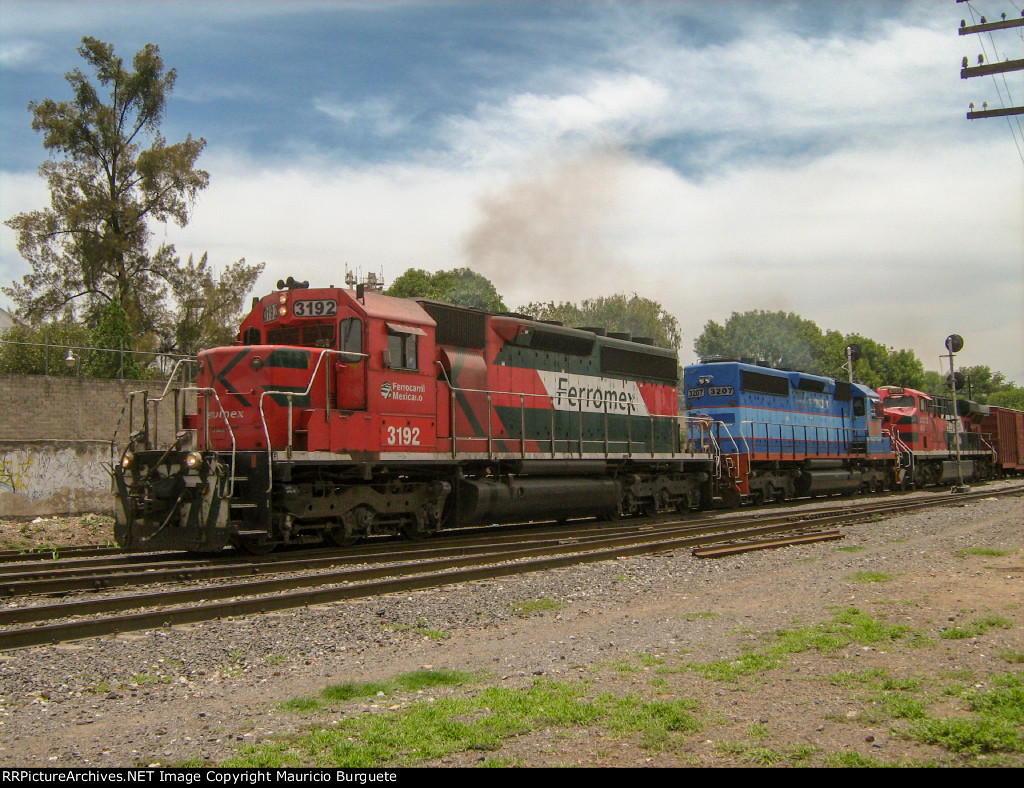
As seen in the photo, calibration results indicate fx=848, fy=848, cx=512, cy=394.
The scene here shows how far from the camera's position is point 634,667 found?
19.0ft

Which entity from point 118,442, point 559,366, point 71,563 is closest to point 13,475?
point 118,442

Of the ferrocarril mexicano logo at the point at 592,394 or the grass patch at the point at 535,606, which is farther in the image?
the ferrocarril mexicano logo at the point at 592,394

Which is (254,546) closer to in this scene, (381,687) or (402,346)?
(402,346)

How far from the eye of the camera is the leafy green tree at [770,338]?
6944 centimetres

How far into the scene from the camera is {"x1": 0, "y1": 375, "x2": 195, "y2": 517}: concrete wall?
1678 centimetres

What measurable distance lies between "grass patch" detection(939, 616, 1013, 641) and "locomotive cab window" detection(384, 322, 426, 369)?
7912 millimetres

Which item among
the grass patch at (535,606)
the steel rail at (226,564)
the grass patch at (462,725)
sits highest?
the steel rail at (226,564)

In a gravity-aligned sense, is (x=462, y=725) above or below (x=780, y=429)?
below

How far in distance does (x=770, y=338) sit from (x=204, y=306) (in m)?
49.9

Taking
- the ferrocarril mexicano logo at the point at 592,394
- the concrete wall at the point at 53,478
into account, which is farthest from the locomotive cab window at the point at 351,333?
the concrete wall at the point at 53,478

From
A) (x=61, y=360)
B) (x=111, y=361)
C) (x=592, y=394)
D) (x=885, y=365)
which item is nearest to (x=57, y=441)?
(x=61, y=360)

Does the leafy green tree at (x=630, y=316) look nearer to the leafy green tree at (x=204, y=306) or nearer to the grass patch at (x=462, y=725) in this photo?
the leafy green tree at (x=204, y=306)

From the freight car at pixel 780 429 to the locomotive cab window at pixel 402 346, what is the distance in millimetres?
8970

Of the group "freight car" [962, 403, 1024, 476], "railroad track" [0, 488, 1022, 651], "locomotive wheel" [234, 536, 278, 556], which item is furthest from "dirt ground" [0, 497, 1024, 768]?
"freight car" [962, 403, 1024, 476]
